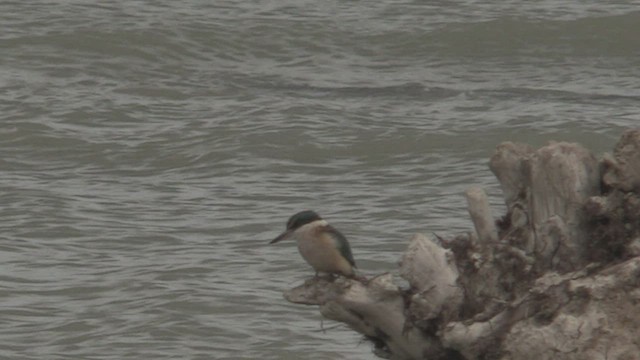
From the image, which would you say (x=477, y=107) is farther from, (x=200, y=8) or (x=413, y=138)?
(x=200, y=8)

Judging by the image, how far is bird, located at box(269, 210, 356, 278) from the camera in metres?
6.57

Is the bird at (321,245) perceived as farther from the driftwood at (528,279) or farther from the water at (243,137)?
the water at (243,137)

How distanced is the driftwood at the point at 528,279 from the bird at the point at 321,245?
132 mm

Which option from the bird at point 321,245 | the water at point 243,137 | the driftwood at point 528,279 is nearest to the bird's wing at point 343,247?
the bird at point 321,245

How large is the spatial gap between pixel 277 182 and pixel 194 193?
0.62 metres

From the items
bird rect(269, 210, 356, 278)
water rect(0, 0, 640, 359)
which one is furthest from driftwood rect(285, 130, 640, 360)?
water rect(0, 0, 640, 359)

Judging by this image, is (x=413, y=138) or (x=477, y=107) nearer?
(x=413, y=138)

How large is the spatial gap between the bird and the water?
189 centimetres

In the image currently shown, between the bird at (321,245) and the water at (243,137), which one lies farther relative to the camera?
the water at (243,137)

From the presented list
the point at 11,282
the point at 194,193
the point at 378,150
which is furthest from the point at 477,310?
the point at 378,150

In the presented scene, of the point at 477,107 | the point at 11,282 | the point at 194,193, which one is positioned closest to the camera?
the point at 11,282

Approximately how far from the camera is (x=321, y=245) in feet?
22.0

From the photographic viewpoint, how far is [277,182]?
12844 millimetres

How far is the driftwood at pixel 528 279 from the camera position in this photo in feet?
18.2
